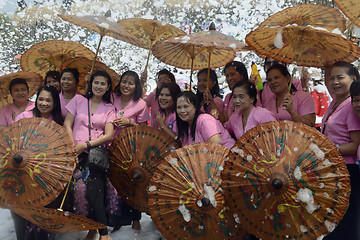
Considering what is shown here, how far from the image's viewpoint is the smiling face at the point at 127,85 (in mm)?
3771

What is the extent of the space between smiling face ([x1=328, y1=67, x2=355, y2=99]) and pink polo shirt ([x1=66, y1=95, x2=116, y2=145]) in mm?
2333

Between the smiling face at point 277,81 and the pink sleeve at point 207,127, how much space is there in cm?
90

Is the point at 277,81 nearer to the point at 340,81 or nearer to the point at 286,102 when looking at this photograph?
the point at 286,102

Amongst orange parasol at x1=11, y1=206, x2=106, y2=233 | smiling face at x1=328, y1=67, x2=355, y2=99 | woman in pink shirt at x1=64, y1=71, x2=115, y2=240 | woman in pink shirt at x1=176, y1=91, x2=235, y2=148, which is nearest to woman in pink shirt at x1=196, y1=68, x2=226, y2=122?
woman in pink shirt at x1=176, y1=91, x2=235, y2=148

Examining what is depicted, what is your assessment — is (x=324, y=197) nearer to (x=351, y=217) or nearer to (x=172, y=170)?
(x=351, y=217)

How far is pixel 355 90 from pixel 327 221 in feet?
3.62

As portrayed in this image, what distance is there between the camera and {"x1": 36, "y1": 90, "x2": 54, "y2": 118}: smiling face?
3.39 meters

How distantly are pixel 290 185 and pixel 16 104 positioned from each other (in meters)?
3.48

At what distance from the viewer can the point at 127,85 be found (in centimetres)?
377

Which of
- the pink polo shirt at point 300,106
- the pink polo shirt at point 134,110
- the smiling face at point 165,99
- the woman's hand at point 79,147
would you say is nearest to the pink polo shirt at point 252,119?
the pink polo shirt at point 300,106

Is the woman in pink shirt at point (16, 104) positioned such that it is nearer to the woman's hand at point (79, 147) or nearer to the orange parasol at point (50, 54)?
the orange parasol at point (50, 54)

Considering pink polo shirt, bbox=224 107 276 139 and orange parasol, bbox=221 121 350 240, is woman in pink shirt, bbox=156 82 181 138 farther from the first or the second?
orange parasol, bbox=221 121 350 240

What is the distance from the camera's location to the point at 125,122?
11.8 ft

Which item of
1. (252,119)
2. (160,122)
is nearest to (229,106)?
(252,119)
